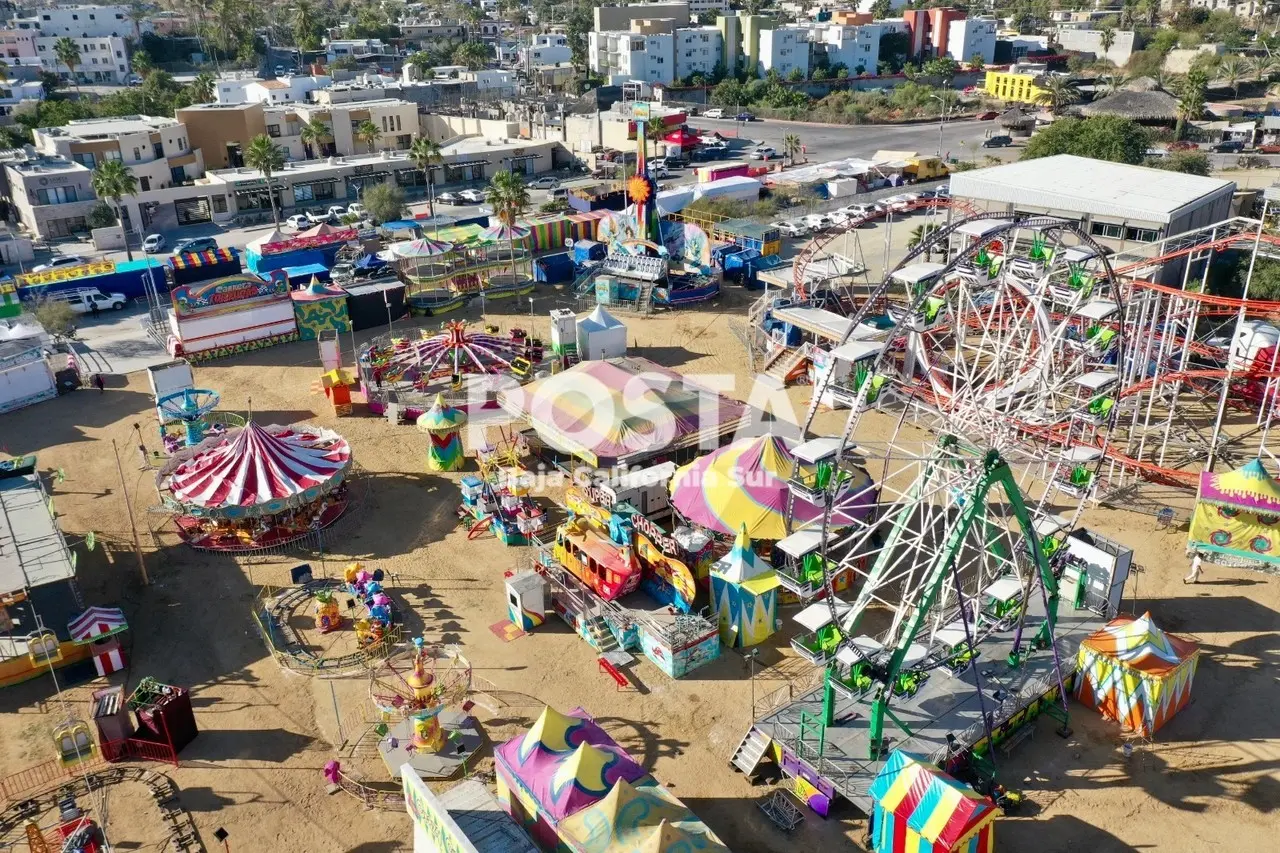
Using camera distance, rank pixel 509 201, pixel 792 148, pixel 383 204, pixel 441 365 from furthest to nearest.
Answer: pixel 792 148 < pixel 383 204 < pixel 509 201 < pixel 441 365

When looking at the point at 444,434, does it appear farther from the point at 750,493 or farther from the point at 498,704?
the point at 498,704

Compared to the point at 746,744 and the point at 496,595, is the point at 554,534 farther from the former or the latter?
the point at 746,744

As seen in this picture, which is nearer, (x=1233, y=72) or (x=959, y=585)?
(x=959, y=585)

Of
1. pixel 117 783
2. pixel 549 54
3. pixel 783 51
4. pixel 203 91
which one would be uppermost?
pixel 783 51

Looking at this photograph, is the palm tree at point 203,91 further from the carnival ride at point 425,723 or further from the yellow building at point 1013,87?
the carnival ride at point 425,723

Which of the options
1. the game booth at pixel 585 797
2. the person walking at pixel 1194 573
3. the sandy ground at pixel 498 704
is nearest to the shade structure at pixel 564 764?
the game booth at pixel 585 797

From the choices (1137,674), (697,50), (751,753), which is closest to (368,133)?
(697,50)
